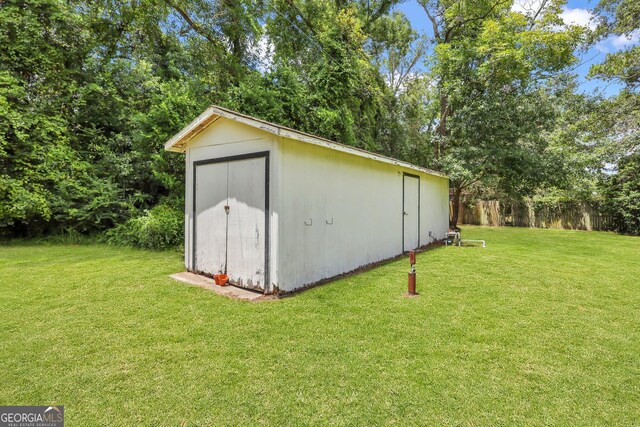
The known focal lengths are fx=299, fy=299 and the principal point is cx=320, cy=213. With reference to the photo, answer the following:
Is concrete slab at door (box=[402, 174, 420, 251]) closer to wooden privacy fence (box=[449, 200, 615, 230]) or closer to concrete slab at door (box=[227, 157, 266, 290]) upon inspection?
concrete slab at door (box=[227, 157, 266, 290])

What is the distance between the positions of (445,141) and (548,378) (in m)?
12.5

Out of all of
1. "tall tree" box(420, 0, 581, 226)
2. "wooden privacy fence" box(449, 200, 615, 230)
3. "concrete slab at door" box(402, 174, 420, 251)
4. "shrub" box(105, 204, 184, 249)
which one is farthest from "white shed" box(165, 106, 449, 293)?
"wooden privacy fence" box(449, 200, 615, 230)

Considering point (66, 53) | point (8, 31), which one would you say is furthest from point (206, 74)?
point (8, 31)

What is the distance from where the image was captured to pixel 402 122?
1662 centimetres

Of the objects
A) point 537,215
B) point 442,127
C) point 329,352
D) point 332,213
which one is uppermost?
point 442,127

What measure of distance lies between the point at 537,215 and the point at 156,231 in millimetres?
18477

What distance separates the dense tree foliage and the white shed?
3.29 meters

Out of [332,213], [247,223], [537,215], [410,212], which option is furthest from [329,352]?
[537,215]

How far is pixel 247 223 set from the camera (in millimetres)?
4660

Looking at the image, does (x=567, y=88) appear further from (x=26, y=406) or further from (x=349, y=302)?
(x=26, y=406)

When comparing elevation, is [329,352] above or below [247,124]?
Result: below

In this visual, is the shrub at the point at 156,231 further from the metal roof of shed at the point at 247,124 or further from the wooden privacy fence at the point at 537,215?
the wooden privacy fence at the point at 537,215

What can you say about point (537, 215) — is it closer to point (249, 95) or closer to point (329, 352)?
point (249, 95)

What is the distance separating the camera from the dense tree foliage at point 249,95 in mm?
8461
